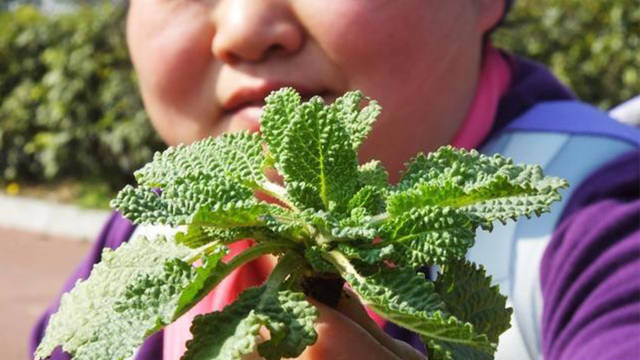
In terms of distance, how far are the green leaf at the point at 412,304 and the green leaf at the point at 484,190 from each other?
0.07 metres

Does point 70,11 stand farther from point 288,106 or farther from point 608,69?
point 288,106

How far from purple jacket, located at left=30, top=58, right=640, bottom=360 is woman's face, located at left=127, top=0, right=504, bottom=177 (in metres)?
0.29

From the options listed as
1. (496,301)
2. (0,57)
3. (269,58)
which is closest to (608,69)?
(269,58)

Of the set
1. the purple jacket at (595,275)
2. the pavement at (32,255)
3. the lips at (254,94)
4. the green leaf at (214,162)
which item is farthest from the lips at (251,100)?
the pavement at (32,255)

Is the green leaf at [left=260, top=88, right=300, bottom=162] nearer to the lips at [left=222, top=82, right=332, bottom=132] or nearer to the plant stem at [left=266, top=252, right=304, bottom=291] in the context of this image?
the plant stem at [left=266, top=252, right=304, bottom=291]

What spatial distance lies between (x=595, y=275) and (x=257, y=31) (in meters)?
0.70

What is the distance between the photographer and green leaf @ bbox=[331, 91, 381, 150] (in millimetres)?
805

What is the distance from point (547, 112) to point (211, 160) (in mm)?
1109

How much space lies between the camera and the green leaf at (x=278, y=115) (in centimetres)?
80

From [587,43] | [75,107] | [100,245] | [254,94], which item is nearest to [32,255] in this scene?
[75,107]

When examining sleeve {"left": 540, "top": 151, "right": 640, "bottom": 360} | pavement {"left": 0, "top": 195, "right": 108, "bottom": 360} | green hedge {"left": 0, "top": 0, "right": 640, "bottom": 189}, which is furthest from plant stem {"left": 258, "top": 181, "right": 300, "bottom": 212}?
green hedge {"left": 0, "top": 0, "right": 640, "bottom": 189}

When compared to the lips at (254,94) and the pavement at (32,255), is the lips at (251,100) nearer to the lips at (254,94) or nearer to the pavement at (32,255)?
the lips at (254,94)

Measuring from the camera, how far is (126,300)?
2.37ft

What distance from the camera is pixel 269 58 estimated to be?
1.39 metres
